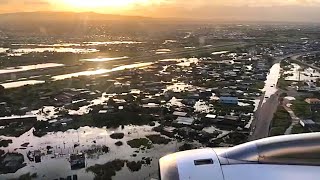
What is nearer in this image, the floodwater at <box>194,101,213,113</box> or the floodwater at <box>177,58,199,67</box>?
the floodwater at <box>194,101,213,113</box>

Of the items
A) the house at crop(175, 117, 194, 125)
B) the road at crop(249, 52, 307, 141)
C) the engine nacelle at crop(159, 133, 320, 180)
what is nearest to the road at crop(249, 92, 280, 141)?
the road at crop(249, 52, 307, 141)

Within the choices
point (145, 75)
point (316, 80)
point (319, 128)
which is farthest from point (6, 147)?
point (316, 80)

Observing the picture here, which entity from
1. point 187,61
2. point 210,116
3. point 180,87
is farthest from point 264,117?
point 187,61

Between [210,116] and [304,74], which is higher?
[210,116]

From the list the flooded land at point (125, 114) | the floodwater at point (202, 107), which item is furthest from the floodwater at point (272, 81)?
the floodwater at point (202, 107)

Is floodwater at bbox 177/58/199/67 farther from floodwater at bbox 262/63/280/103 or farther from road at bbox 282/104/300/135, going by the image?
road at bbox 282/104/300/135

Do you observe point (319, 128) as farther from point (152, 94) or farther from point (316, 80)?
point (316, 80)

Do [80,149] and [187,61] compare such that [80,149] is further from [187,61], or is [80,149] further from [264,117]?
[187,61]
